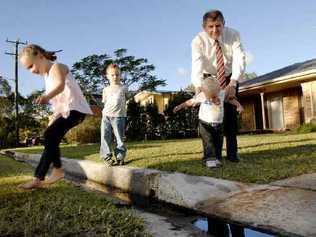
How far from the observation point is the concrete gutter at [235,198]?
2602mm

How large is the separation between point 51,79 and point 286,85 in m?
19.7

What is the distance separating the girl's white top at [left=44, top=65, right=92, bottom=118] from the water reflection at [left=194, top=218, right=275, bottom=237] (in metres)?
1.66

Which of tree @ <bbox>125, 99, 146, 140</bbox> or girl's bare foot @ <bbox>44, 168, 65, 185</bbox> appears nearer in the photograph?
girl's bare foot @ <bbox>44, 168, 65, 185</bbox>

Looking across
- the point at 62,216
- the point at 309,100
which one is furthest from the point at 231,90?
the point at 309,100

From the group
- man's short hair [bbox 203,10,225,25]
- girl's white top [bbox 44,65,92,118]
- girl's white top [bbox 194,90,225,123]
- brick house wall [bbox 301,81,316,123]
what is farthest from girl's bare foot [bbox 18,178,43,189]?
brick house wall [bbox 301,81,316,123]

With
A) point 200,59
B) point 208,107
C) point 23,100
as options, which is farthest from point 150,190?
point 23,100

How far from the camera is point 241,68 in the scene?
4.78m

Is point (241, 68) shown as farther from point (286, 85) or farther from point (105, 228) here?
point (286, 85)

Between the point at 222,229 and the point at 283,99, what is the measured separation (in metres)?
21.3

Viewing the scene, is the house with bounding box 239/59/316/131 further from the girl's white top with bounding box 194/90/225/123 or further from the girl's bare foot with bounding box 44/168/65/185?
the girl's bare foot with bounding box 44/168/65/185

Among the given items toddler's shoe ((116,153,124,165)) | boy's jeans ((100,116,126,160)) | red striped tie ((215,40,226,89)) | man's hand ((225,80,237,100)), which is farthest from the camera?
boy's jeans ((100,116,126,160))

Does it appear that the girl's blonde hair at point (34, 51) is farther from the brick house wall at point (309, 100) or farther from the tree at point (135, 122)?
the tree at point (135, 122)

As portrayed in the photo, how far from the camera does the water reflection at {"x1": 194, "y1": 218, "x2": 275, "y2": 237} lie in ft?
8.74

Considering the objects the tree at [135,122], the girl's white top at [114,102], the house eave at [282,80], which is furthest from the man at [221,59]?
the tree at [135,122]
